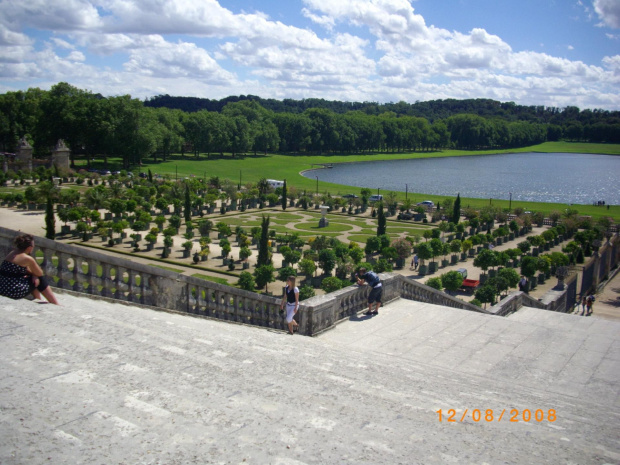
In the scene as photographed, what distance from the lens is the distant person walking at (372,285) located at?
43.0 ft

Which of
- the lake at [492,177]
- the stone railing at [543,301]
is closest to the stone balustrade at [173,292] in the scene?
the stone railing at [543,301]

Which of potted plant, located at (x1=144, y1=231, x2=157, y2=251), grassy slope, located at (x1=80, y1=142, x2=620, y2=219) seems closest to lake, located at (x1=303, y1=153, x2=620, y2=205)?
grassy slope, located at (x1=80, y1=142, x2=620, y2=219)

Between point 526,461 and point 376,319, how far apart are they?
7679 mm

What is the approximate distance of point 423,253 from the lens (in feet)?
114

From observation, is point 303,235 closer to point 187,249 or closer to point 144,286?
point 187,249

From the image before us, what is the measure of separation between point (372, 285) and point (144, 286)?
17.2 feet

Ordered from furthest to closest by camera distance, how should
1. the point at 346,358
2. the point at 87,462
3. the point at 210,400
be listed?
the point at 346,358 → the point at 210,400 → the point at 87,462

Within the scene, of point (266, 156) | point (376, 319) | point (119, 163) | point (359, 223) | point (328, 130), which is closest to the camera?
point (376, 319)

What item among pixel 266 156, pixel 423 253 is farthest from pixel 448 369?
pixel 266 156

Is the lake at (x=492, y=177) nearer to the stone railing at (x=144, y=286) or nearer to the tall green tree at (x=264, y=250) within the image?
the tall green tree at (x=264, y=250)

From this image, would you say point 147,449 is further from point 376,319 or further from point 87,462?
point 376,319
